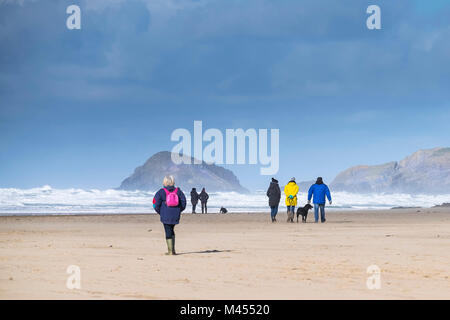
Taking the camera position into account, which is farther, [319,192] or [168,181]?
[319,192]

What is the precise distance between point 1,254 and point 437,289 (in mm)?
10172

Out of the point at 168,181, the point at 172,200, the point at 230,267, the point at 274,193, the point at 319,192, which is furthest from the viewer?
the point at 274,193

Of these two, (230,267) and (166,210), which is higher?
(166,210)

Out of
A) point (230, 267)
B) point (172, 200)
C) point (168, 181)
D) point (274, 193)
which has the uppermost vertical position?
point (168, 181)

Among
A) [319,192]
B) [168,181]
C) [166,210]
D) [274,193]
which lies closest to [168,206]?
[166,210]

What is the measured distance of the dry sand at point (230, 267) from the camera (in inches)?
405

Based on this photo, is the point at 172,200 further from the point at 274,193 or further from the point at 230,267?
the point at 274,193

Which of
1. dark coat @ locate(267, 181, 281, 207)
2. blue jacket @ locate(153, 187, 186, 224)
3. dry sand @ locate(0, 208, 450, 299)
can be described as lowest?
dry sand @ locate(0, 208, 450, 299)

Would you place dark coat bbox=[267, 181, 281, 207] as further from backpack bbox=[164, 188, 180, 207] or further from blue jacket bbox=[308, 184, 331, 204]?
backpack bbox=[164, 188, 180, 207]

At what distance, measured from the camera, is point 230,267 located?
13484 mm

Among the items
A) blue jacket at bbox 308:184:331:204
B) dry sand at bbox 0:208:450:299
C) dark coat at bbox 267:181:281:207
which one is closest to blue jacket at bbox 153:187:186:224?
dry sand at bbox 0:208:450:299

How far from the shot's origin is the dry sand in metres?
10.3

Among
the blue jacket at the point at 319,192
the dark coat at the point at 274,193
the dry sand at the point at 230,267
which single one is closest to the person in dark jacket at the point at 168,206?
the dry sand at the point at 230,267
